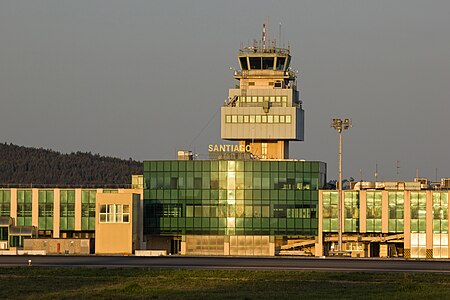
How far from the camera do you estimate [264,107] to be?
153375mm

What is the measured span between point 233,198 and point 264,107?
60.5 feet

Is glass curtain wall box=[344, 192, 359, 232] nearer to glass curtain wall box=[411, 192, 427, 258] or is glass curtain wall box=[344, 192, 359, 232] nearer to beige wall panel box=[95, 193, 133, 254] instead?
glass curtain wall box=[411, 192, 427, 258]

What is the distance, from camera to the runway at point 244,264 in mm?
95438

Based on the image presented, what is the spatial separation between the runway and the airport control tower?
142 feet

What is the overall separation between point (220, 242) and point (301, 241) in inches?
391

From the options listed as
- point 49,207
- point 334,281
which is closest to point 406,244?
point 49,207

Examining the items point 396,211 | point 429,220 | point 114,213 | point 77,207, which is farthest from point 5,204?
point 429,220

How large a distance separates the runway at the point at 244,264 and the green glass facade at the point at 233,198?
2650cm

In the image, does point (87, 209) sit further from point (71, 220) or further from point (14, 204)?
point (14, 204)

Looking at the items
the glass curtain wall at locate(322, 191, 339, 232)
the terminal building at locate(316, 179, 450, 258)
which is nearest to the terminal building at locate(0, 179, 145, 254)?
the glass curtain wall at locate(322, 191, 339, 232)

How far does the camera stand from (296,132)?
502 feet

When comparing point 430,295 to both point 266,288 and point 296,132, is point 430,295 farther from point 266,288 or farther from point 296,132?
point 296,132

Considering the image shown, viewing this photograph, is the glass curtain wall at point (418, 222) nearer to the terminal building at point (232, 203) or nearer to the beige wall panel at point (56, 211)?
the terminal building at point (232, 203)

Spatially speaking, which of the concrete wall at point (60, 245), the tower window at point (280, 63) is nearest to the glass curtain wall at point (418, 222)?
the tower window at point (280, 63)
